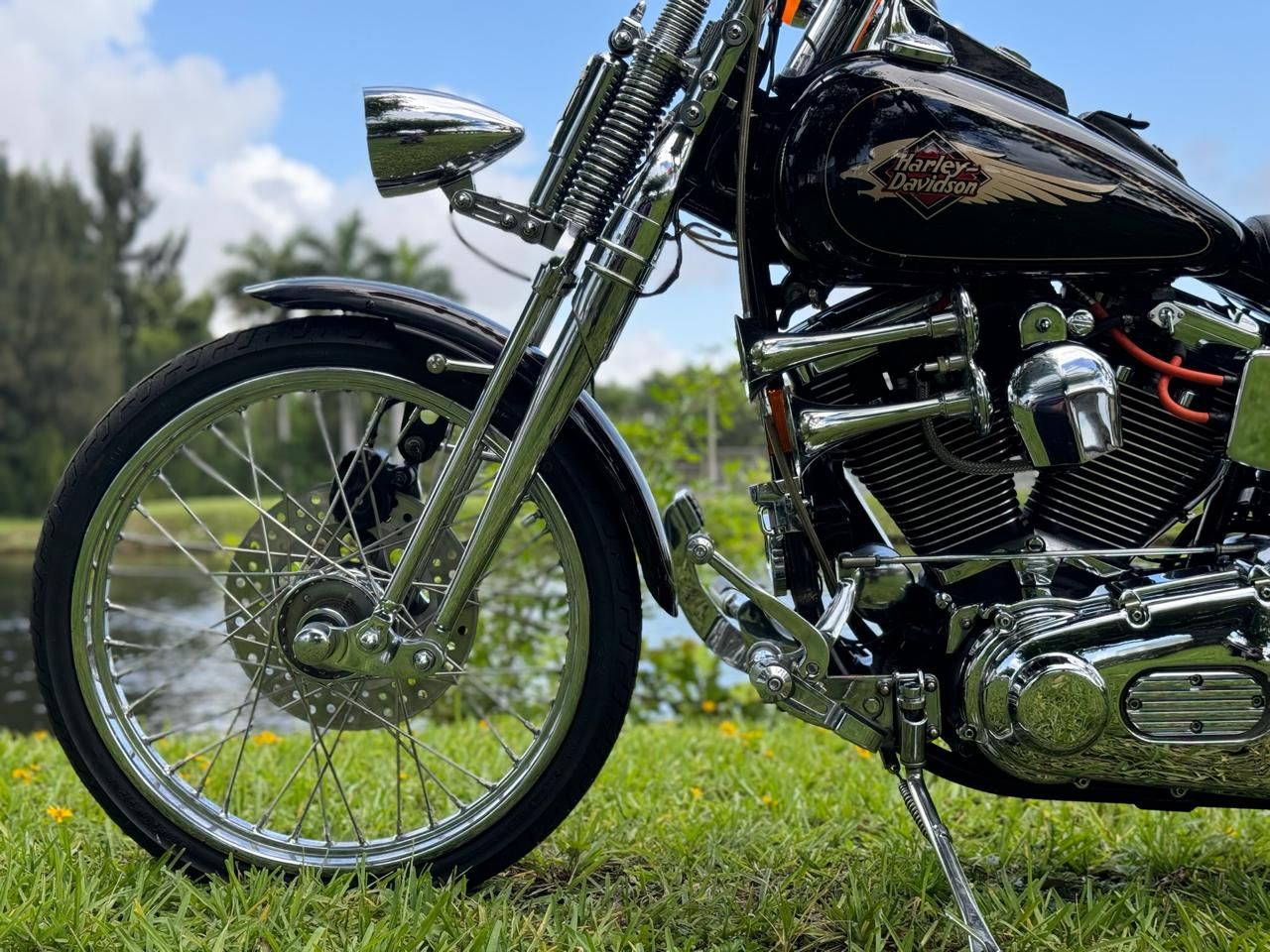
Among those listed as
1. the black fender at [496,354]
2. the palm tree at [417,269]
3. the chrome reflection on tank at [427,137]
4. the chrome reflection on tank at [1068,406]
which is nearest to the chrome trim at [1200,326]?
the chrome reflection on tank at [1068,406]

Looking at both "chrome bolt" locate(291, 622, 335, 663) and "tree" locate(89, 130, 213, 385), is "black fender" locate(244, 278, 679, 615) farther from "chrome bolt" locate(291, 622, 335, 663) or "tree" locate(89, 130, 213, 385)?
"tree" locate(89, 130, 213, 385)

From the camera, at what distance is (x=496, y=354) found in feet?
5.91

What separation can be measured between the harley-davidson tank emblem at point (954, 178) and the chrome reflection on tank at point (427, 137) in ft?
1.87

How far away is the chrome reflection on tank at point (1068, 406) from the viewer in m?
1.58

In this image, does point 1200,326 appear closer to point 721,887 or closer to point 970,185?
point 970,185

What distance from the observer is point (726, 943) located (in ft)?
5.61

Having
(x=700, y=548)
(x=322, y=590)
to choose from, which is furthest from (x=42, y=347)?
(x=700, y=548)

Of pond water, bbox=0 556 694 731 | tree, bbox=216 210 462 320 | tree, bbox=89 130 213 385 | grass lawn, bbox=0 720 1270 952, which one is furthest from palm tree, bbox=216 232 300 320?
grass lawn, bbox=0 720 1270 952

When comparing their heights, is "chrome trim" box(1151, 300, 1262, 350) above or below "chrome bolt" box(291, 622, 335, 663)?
above

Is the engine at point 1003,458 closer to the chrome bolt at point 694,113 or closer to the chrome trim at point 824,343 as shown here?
the chrome trim at point 824,343

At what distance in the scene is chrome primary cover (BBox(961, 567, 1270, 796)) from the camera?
162 centimetres

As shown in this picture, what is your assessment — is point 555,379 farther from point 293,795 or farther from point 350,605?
point 293,795

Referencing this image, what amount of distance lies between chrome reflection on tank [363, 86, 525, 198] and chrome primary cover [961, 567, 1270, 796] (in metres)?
1.11

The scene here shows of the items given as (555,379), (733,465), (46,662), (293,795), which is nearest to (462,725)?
(293,795)
